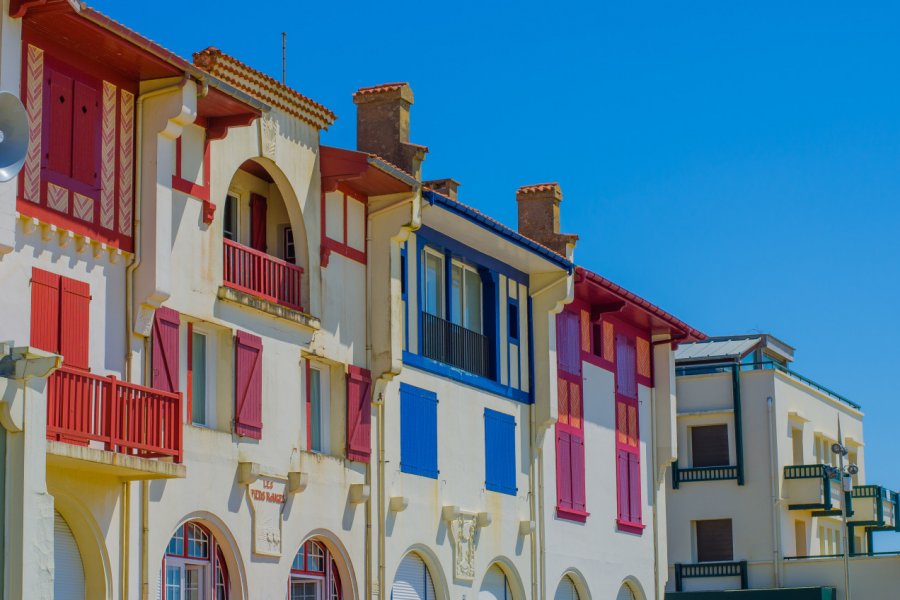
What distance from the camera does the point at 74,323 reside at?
82.3 feet

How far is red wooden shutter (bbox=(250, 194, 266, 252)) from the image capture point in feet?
101

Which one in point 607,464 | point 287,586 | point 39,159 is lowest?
point 287,586

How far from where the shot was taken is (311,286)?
1223 inches

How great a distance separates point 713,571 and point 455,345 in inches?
795

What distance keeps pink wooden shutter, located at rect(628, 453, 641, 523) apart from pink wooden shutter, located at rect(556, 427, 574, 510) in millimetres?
3985

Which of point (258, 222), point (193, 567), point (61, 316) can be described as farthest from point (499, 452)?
point (61, 316)

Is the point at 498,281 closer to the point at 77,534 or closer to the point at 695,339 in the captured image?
the point at 695,339

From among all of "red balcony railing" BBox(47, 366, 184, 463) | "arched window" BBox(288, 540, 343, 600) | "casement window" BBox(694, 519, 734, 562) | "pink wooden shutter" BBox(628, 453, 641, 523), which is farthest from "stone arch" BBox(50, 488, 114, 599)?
"casement window" BBox(694, 519, 734, 562)

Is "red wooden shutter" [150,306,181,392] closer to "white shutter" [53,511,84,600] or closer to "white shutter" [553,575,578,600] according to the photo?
"white shutter" [53,511,84,600]

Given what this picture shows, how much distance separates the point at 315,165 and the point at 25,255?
26.8 ft

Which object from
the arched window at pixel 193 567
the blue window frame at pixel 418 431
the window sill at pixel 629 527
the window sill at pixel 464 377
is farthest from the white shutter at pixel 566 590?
the arched window at pixel 193 567

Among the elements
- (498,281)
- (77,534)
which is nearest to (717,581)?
(498,281)

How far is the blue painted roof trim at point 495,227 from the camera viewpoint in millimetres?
A: 33719

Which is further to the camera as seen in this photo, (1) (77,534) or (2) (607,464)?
(2) (607,464)
